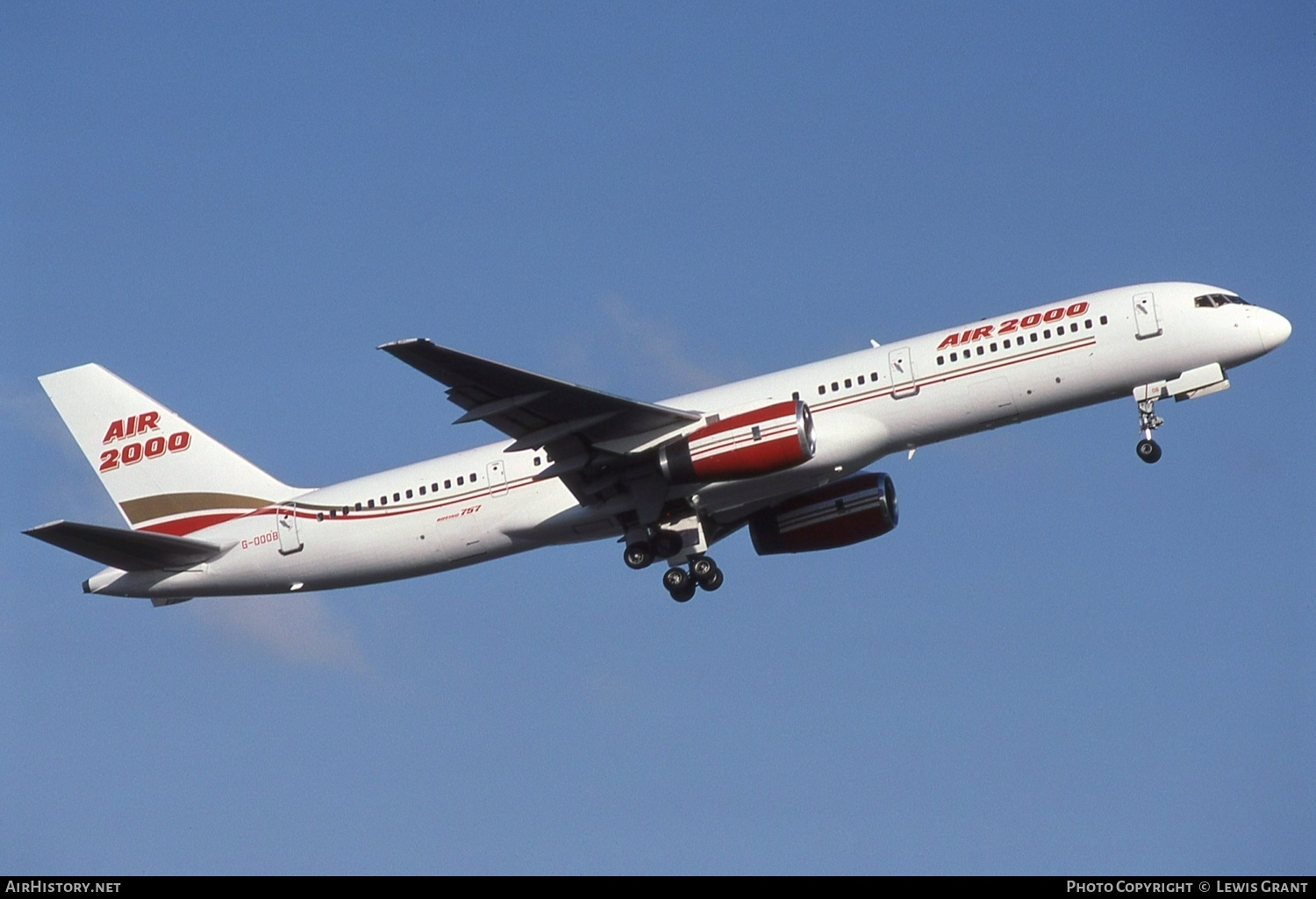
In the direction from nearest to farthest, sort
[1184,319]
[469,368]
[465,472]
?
[469,368]
[1184,319]
[465,472]

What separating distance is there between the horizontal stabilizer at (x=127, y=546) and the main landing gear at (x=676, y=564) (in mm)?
11440

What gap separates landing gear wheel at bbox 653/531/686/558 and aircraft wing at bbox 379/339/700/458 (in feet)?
11.4

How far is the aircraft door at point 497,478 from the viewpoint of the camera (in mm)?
44812

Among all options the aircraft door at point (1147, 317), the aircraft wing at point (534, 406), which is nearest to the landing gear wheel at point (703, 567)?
the aircraft wing at point (534, 406)

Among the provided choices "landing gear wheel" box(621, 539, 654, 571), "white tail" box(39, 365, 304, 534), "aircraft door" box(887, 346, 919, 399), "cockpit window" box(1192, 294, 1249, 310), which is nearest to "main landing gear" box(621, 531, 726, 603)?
"landing gear wheel" box(621, 539, 654, 571)

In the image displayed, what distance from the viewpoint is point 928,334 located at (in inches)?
1706

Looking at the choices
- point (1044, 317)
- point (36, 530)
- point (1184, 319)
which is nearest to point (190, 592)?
point (36, 530)

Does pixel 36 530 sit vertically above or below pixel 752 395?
below

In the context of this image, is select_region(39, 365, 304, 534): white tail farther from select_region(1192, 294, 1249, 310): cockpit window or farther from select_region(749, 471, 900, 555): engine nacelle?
select_region(1192, 294, 1249, 310): cockpit window

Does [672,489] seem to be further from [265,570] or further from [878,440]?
[265,570]

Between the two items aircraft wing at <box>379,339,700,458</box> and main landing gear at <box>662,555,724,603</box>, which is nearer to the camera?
aircraft wing at <box>379,339,700,458</box>

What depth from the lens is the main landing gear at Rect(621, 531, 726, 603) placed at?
44.7 meters

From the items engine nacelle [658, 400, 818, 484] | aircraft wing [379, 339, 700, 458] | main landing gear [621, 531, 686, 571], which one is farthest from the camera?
main landing gear [621, 531, 686, 571]
